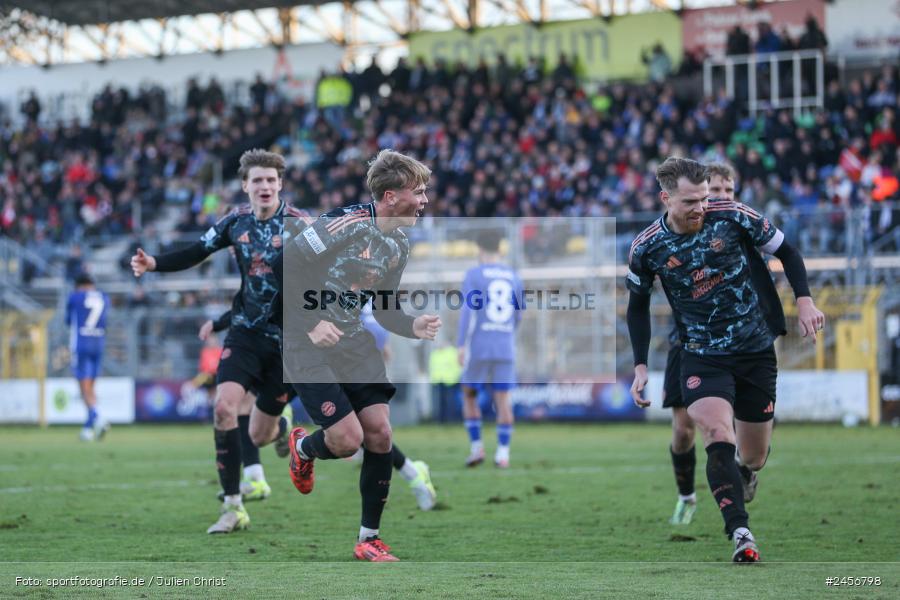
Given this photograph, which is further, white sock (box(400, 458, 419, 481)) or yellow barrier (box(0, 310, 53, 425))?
yellow barrier (box(0, 310, 53, 425))

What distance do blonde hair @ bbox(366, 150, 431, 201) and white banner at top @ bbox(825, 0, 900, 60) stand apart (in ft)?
88.1

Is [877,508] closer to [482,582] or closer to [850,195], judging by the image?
[482,582]

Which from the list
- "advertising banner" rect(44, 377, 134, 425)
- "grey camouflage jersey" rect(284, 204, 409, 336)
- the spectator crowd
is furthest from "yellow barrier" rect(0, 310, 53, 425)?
"grey camouflage jersey" rect(284, 204, 409, 336)

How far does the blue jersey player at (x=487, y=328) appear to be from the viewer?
568 inches

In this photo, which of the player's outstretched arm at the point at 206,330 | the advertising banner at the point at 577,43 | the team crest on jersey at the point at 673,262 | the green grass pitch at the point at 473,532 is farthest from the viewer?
the advertising banner at the point at 577,43

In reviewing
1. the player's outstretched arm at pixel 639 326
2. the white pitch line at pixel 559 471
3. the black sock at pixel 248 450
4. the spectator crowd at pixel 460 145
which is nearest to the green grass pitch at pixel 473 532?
the white pitch line at pixel 559 471

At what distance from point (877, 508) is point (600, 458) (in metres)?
5.71

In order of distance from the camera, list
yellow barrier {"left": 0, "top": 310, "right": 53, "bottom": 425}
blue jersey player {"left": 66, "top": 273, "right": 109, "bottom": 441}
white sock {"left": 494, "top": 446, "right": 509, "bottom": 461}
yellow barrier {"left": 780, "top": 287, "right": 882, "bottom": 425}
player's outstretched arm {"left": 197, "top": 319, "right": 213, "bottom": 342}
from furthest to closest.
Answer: yellow barrier {"left": 0, "top": 310, "right": 53, "bottom": 425}
yellow barrier {"left": 780, "top": 287, "right": 882, "bottom": 425}
blue jersey player {"left": 66, "top": 273, "right": 109, "bottom": 441}
white sock {"left": 494, "top": 446, "right": 509, "bottom": 461}
player's outstretched arm {"left": 197, "top": 319, "right": 213, "bottom": 342}

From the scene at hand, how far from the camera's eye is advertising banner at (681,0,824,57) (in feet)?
107

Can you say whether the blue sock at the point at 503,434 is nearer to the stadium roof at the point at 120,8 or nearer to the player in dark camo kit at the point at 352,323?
the player in dark camo kit at the point at 352,323

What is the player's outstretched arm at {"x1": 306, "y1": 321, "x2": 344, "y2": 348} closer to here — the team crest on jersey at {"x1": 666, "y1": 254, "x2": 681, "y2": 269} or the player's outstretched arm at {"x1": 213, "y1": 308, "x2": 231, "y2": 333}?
the team crest on jersey at {"x1": 666, "y1": 254, "x2": 681, "y2": 269}

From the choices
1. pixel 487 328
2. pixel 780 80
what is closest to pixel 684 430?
pixel 487 328

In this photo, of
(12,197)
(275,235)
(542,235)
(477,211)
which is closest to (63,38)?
(12,197)

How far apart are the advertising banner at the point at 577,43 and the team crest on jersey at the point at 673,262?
89.9ft
